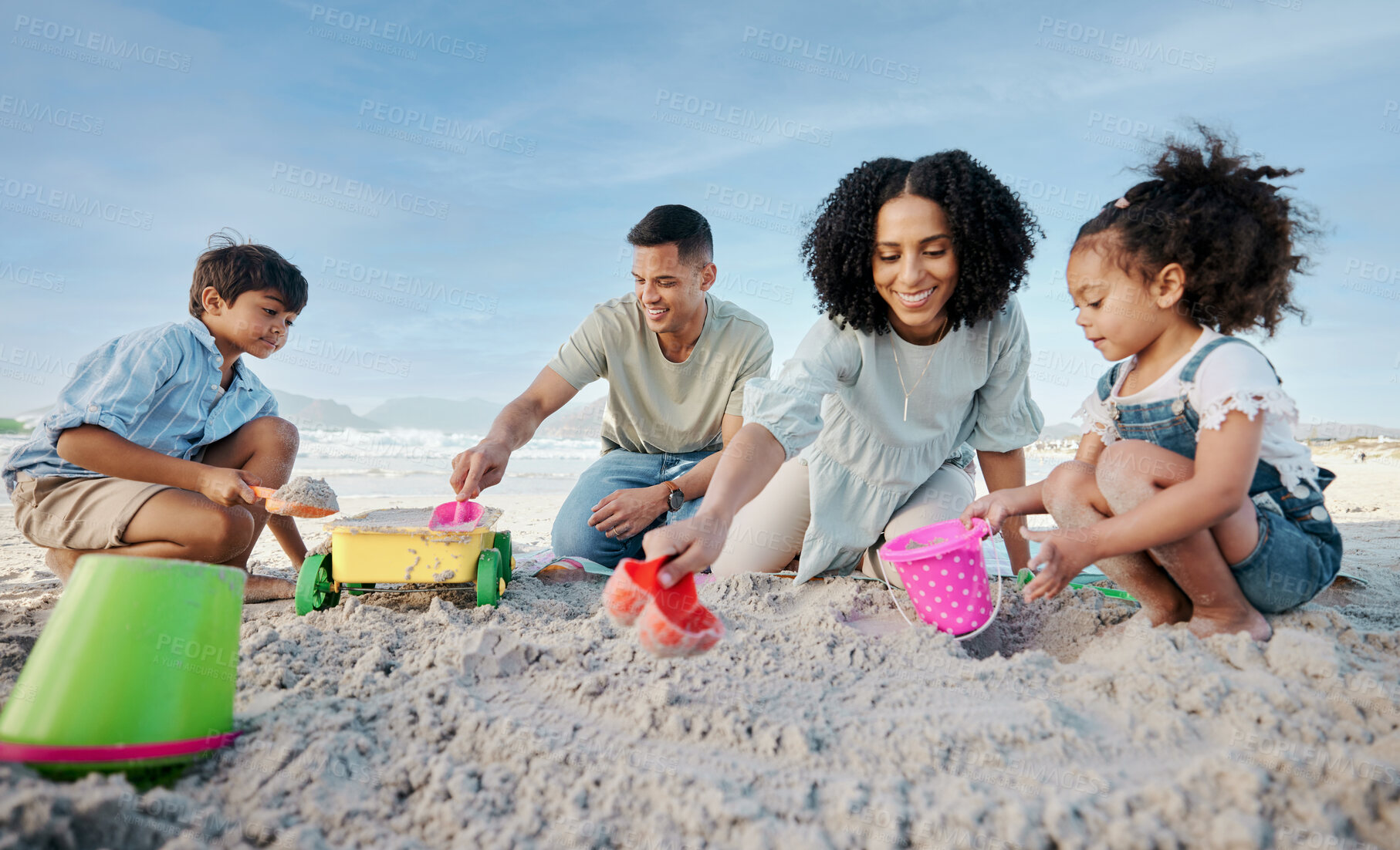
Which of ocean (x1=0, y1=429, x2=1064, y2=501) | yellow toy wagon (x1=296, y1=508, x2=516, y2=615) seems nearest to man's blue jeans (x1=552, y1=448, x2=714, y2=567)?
yellow toy wagon (x1=296, y1=508, x2=516, y2=615)

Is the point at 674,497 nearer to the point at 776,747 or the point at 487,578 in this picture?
the point at 487,578

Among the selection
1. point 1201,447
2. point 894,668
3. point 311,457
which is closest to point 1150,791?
point 894,668

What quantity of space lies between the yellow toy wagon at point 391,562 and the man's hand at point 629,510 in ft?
2.41

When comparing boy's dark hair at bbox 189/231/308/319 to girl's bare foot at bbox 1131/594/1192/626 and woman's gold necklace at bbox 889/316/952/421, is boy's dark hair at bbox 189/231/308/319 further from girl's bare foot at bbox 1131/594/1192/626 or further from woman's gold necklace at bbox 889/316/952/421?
girl's bare foot at bbox 1131/594/1192/626

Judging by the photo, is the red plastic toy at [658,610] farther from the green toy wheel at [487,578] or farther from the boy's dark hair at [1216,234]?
the boy's dark hair at [1216,234]

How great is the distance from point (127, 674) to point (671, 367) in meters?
2.73

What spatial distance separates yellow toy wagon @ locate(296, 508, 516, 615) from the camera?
2.48 m

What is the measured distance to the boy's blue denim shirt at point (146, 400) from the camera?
106 inches

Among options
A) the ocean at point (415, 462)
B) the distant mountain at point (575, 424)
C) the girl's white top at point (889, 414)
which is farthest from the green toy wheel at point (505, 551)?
the distant mountain at point (575, 424)

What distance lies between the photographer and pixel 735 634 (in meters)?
2.14

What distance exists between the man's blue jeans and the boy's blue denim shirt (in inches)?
59.8

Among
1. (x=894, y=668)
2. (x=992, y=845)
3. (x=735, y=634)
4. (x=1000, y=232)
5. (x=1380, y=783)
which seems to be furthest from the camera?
(x=1000, y=232)

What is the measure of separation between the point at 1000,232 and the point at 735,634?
4.92ft

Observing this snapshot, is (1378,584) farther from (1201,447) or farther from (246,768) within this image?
(246,768)
